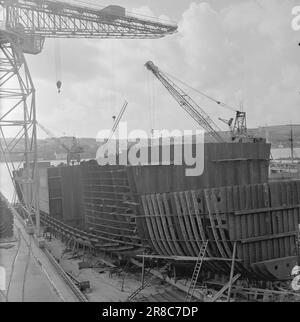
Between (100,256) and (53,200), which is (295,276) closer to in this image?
(100,256)

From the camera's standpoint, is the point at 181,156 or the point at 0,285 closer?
the point at 0,285

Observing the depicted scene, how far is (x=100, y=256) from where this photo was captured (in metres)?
20.1

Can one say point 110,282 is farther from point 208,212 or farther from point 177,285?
point 208,212

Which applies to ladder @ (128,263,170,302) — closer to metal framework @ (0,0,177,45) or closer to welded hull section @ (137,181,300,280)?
welded hull section @ (137,181,300,280)

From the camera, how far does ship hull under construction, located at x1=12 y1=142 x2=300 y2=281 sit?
1211 cm

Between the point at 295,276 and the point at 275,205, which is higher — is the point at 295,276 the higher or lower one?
the lower one

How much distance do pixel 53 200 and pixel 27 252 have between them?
14472 millimetres

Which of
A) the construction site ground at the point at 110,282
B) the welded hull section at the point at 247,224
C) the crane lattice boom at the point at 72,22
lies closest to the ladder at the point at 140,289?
the construction site ground at the point at 110,282

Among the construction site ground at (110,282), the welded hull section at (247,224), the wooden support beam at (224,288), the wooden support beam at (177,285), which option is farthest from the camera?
the construction site ground at (110,282)

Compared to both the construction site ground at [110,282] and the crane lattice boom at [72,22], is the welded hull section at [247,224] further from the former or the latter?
the crane lattice boom at [72,22]

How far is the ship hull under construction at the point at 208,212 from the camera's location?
39.7 feet
